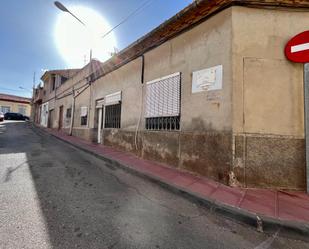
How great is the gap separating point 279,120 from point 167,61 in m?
3.58

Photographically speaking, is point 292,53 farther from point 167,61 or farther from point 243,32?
point 167,61

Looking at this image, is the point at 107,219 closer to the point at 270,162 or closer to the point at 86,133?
the point at 270,162

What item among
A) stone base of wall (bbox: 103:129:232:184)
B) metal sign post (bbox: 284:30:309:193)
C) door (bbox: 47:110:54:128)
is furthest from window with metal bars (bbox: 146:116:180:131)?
door (bbox: 47:110:54:128)

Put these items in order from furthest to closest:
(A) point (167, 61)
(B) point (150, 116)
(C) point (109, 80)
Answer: (C) point (109, 80)
(B) point (150, 116)
(A) point (167, 61)

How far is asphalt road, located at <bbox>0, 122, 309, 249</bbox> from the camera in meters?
2.29

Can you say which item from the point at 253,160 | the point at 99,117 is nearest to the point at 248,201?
the point at 253,160

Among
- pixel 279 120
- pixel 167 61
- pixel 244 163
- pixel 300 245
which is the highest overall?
pixel 167 61

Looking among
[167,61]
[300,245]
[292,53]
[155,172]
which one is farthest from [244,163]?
[167,61]

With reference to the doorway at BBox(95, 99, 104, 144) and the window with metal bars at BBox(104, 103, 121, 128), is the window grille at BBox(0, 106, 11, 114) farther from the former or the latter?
the window with metal bars at BBox(104, 103, 121, 128)

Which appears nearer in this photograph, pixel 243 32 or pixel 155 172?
pixel 243 32

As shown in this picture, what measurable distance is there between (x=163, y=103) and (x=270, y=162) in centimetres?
334

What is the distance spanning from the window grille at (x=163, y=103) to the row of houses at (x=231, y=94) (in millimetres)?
32

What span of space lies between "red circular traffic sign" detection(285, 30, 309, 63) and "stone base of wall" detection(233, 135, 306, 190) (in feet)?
5.65

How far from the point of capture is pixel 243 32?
4.28 m
